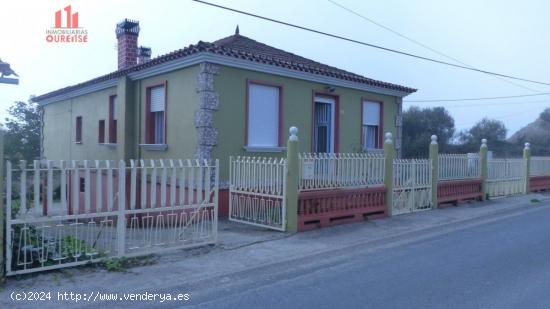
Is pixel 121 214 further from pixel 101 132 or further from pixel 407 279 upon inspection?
pixel 101 132

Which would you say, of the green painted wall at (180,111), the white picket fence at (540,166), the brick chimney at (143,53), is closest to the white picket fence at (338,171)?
the green painted wall at (180,111)

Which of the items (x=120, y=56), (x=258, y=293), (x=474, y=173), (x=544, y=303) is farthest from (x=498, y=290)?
(x=120, y=56)

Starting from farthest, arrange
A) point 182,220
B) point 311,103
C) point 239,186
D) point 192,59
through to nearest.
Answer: point 311,103 < point 192,59 < point 239,186 < point 182,220

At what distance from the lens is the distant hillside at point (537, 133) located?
1759 inches

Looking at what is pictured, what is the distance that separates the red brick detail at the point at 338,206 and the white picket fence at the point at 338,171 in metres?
0.15

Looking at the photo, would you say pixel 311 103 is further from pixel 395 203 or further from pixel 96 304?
pixel 96 304

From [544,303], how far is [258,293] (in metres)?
3.10

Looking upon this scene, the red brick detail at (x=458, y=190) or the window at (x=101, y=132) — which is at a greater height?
the window at (x=101, y=132)

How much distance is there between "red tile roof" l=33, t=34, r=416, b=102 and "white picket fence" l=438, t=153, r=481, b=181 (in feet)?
10.4

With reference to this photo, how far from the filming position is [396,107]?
52.6ft

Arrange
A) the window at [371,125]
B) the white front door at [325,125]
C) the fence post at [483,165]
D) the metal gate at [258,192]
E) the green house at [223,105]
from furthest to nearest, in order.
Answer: the window at [371,125] < the fence post at [483,165] < the white front door at [325,125] < the green house at [223,105] < the metal gate at [258,192]

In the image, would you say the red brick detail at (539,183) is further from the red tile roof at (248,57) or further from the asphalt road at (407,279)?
the asphalt road at (407,279)

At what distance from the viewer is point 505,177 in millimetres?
16281

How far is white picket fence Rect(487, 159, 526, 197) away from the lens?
50.6 feet
